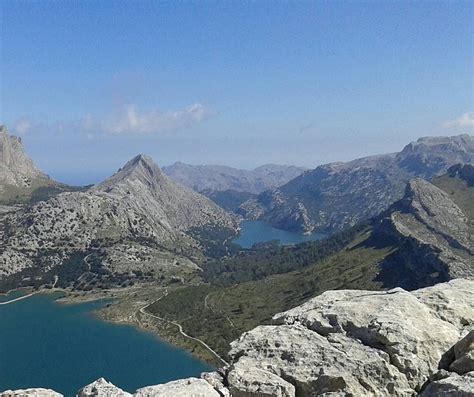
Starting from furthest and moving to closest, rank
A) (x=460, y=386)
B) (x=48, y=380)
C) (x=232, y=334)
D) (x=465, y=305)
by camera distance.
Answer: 1. (x=232, y=334)
2. (x=48, y=380)
3. (x=465, y=305)
4. (x=460, y=386)

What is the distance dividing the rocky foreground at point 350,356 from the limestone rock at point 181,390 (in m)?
0.05

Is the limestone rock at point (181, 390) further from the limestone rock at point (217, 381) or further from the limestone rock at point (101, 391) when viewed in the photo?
the limestone rock at point (101, 391)

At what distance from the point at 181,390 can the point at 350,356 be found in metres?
9.51

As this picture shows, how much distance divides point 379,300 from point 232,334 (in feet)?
524

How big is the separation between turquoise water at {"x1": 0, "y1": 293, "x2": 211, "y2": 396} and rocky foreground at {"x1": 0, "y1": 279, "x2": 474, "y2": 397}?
12637 centimetres

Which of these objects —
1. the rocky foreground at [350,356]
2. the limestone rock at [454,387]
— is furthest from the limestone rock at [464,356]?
the limestone rock at [454,387]

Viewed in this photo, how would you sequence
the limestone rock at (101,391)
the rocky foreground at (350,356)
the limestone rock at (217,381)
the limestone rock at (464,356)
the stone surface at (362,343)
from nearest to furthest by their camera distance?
the limestone rock at (464,356) < the limestone rock at (101,391) < the rocky foreground at (350,356) < the limestone rock at (217,381) < the stone surface at (362,343)

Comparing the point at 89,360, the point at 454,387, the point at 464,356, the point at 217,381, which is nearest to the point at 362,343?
the point at 464,356

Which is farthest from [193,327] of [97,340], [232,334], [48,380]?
[48,380]

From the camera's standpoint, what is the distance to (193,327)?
647 ft

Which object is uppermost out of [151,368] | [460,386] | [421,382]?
[460,386]

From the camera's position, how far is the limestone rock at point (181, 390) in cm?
2455

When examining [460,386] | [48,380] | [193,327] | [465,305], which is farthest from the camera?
[193,327]

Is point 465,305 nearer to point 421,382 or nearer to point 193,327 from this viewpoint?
point 421,382
